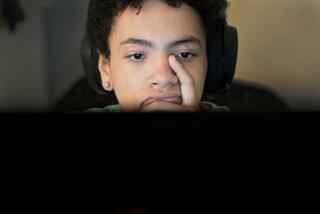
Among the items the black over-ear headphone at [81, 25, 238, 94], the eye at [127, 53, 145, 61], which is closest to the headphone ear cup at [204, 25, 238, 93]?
the black over-ear headphone at [81, 25, 238, 94]

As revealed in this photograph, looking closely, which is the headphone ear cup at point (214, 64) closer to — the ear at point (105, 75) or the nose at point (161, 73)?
the nose at point (161, 73)

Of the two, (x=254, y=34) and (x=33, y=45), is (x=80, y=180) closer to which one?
(x=33, y=45)

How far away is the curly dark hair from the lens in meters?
0.99

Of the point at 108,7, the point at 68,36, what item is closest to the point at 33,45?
the point at 68,36

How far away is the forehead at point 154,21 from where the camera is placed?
3.22 feet

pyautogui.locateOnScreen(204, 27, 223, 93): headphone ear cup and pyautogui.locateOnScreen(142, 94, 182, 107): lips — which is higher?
pyautogui.locateOnScreen(204, 27, 223, 93): headphone ear cup

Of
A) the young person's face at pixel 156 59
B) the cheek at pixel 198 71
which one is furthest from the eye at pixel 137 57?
the cheek at pixel 198 71

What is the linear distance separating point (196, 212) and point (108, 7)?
486 millimetres

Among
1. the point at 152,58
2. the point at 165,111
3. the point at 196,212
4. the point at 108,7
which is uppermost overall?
the point at 108,7

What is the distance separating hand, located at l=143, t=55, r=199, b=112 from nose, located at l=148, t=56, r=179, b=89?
11 millimetres

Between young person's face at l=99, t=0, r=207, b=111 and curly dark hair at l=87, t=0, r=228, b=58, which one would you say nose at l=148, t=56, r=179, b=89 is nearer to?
young person's face at l=99, t=0, r=207, b=111

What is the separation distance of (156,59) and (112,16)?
14cm

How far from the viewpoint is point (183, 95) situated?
3.28 feet

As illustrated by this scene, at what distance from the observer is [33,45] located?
1.02m
